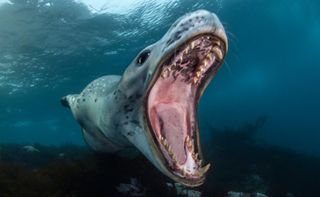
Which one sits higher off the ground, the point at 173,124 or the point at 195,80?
the point at 195,80

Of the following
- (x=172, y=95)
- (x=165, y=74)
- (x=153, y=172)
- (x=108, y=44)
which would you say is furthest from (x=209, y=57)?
(x=108, y=44)

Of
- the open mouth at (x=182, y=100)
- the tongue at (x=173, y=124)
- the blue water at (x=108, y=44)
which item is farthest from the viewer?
the blue water at (x=108, y=44)

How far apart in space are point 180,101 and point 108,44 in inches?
706

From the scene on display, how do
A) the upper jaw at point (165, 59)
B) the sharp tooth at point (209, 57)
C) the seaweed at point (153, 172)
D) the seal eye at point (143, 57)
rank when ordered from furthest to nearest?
the seaweed at point (153, 172) → the seal eye at point (143, 57) → the sharp tooth at point (209, 57) → the upper jaw at point (165, 59)

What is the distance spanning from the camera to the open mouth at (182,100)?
3.87m

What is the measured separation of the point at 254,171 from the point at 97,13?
10.5 m

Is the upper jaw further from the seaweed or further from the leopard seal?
the seaweed

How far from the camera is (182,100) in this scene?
15.2 feet

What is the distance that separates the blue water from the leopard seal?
0.50 m

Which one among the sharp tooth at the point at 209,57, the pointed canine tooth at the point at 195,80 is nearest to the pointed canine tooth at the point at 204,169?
the pointed canine tooth at the point at 195,80

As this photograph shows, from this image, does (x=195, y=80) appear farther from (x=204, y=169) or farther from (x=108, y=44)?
(x=108, y=44)

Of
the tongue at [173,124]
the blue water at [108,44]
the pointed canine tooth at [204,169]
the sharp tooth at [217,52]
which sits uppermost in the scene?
the sharp tooth at [217,52]

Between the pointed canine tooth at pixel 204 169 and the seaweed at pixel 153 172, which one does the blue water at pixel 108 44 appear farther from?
the seaweed at pixel 153 172

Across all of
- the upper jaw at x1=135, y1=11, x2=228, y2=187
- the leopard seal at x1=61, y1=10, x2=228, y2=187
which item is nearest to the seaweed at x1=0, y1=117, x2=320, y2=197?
the leopard seal at x1=61, y1=10, x2=228, y2=187
